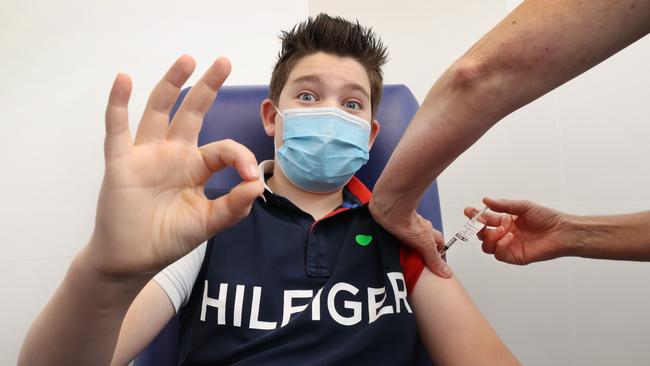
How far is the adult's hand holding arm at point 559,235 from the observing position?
2.94 feet

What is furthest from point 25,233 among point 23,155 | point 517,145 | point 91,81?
point 517,145

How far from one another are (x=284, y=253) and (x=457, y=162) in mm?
854

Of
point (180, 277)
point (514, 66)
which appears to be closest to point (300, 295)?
point (180, 277)

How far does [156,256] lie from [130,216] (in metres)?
0.06

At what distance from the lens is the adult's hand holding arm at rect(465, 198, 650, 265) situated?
895 mm

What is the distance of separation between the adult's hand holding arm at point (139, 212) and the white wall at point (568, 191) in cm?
106

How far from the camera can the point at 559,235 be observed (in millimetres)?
936

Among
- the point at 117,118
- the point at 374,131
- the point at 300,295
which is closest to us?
the point at 117,118

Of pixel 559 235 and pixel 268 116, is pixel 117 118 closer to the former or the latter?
pixel 268 116

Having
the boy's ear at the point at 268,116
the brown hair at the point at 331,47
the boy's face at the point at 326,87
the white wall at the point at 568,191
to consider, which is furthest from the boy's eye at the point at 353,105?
the white wall at the point at 568,191

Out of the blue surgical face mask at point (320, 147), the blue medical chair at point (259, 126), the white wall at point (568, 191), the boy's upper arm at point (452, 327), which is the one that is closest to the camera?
the boy's upper arm at point (452, 327)

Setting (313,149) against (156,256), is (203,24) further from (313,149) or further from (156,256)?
(156,256)

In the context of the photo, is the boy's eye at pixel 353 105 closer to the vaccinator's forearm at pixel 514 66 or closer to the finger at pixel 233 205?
the vaccinator's forearm at pixel 514 66

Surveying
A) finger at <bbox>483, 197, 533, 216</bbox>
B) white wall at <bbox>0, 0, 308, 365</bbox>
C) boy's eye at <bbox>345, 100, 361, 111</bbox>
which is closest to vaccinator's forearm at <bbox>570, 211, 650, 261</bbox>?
finger at <bbox>483, 197, 533, 216</bbox>
